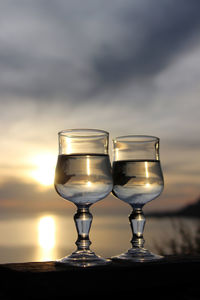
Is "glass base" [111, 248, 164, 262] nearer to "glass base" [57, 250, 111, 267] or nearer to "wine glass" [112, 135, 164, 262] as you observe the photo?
"wine glass" [112, 135, 164, 262]

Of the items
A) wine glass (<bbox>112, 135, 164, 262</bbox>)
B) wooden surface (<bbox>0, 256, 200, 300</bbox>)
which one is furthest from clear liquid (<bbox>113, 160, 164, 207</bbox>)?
wooden surface (<bbox>0, 256, 200, 300</bbox>)

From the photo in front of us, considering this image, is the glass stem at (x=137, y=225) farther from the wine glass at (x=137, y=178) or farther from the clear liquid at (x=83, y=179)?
the clear liquid at (x=83, y=179)

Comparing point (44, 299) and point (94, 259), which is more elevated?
point (94, 259)

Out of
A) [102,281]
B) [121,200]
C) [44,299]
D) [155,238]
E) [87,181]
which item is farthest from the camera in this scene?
[155,238]

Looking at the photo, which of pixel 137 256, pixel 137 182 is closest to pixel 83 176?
pixel 137 182

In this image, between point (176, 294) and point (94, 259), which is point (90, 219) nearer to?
point (94, 259)

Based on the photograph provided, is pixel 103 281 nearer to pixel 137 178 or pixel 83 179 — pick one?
pixel 83 179

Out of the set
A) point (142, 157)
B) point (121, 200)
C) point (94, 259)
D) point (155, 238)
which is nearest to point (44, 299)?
point (94, 259)

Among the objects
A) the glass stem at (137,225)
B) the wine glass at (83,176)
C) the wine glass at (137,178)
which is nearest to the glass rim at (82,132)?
the wine glass at (83,176)
